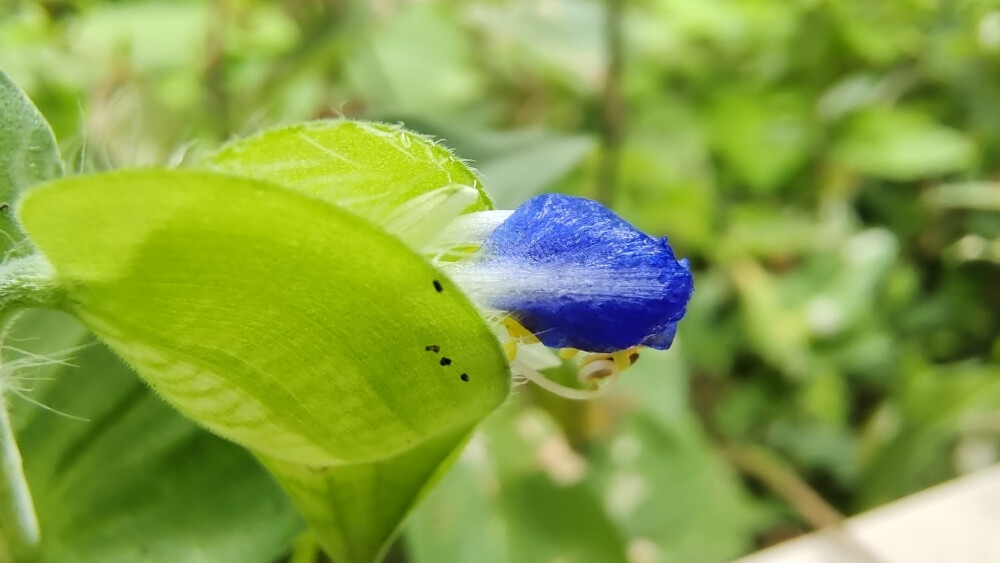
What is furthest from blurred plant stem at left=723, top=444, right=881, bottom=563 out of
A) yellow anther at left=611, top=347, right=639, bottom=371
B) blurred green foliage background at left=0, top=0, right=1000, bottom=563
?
yellow anther at left=611, top=347, right=639, bottom=371

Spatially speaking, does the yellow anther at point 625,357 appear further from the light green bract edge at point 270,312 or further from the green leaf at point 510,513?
the green leaf at point 510,513

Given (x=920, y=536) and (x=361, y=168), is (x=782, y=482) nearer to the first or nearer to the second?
(x=920, y=536)

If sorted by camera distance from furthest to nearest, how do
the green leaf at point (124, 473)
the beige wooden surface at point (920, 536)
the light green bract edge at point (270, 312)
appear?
1. the beige wooden surface at point (920, 536)
2. the green leaf at point (124, 473)
3. the light green bract edge at point (270, 312)

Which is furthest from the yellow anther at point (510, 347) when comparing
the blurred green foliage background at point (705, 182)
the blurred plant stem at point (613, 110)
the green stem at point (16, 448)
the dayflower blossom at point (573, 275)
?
the blurred plant stem at point (613, 110)

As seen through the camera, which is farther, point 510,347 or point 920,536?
point 920,536

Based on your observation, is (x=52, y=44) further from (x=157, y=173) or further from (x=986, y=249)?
(x=986, y=249)

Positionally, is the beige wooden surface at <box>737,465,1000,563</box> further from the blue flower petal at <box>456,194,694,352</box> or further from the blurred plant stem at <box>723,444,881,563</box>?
the blue flower petal at <box>456,194,694,352</box>

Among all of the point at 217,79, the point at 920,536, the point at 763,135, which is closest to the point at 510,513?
the point at 920,536
